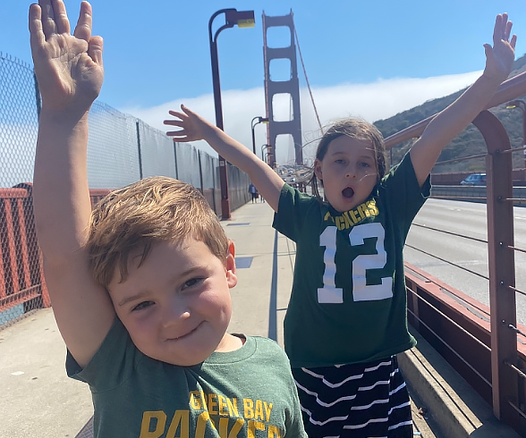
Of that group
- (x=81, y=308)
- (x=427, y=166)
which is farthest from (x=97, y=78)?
(x=427, y=166)

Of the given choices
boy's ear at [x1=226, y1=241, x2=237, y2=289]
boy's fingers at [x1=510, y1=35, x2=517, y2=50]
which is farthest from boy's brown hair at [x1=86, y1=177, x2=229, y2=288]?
boy's fingers at [x1=510, y1=35, x2=517, y2=50]

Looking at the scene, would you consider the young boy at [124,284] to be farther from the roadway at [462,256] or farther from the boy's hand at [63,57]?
the roadway at [462,256]

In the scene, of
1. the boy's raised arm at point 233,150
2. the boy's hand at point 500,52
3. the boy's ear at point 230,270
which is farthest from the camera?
the boy's raised arm at point 233,150

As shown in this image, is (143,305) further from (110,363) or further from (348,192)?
(348,192)

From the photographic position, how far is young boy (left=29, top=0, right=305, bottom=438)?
95 cm

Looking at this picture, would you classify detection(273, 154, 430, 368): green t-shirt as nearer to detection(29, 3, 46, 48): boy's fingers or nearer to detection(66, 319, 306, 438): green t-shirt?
detection(66, 319, 306, 438): green t-shirt

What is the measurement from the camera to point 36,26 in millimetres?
922

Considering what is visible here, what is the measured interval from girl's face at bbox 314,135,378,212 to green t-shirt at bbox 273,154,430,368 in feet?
0.14

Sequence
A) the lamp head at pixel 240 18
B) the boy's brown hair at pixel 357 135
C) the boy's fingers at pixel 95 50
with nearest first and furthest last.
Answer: the boy's fingers at pixel 95 50 < the boy's brown hair at pixel 357 135 < the lamp head at pixel 240 18

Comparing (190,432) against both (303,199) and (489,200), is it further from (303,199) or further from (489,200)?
(489,200)

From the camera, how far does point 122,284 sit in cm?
99

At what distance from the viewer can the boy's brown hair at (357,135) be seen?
1.81 meters

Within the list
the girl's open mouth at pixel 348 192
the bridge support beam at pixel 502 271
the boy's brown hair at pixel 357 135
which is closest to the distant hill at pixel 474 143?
the bridge support beam at pixel 502 271

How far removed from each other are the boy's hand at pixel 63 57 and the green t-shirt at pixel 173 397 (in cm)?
52
